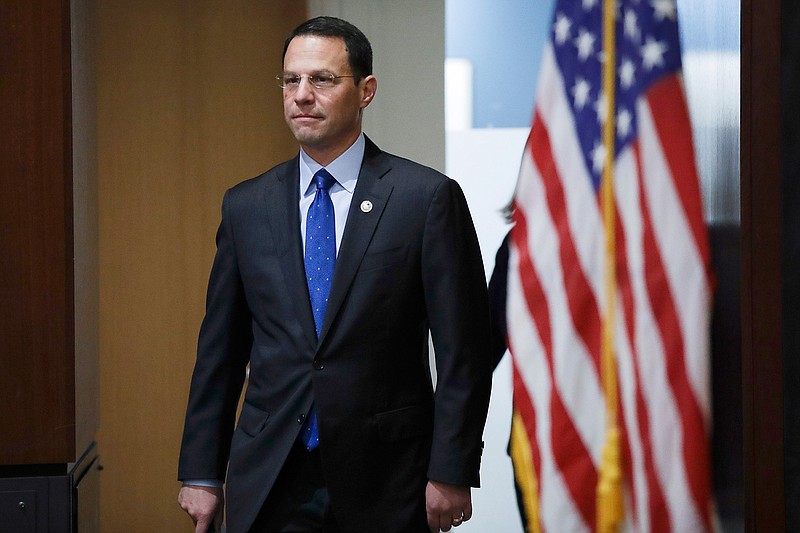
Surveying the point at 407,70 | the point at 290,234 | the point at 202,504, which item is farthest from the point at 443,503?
the point at 407,70

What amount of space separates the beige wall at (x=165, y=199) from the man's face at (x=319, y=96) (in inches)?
79.7

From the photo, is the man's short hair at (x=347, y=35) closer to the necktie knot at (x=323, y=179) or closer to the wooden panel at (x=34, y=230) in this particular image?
the necktie knot at (x=323, y=179)

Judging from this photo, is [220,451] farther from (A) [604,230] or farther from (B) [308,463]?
(A) [604,230]

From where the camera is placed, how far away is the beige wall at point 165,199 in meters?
3.95

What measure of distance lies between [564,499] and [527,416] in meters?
0.27

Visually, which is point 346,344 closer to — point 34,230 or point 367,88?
point 367,88

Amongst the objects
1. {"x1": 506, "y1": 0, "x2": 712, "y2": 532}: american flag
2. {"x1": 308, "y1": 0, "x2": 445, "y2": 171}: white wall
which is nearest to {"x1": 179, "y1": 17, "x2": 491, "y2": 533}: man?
{"x1": 506, "y1": 0, "x2": 712, "y2": 532}: american flag

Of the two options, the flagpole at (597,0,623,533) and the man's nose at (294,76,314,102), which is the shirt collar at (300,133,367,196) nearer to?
the man's nose at (294,76,314,102)

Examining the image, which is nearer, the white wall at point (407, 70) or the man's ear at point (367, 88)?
the man's ear at point (367, 88)

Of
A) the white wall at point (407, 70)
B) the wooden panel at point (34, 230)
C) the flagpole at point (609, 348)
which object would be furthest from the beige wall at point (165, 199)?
the wooden panel at point (34, 230)

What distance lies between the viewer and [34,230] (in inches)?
97.3

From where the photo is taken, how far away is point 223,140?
399cm

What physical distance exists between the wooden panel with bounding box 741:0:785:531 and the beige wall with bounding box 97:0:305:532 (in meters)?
2.20

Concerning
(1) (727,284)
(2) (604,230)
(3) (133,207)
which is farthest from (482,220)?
(3) (133,207)
